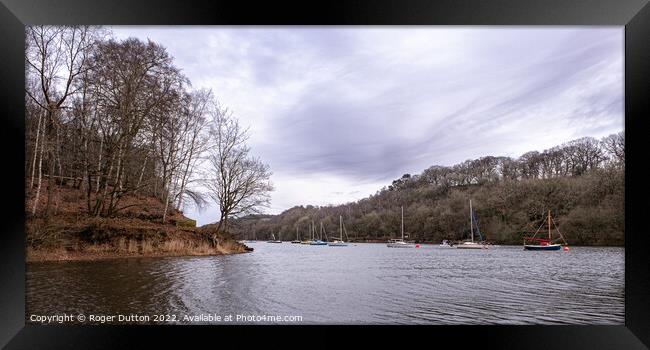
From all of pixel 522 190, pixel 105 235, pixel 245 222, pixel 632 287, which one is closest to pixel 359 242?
pixel 522 190

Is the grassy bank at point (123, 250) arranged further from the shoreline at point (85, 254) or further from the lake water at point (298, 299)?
the lake water at point (298, 299)

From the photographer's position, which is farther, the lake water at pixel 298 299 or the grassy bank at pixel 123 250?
the grassy bank at pixel 123 250

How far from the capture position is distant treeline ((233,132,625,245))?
18.6 meters

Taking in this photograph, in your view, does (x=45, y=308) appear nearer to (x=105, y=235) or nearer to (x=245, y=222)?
(x=105, y=235)

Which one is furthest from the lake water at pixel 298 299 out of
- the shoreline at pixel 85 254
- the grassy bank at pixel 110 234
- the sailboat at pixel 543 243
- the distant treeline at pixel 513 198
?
the sailboat at pixel 543 243

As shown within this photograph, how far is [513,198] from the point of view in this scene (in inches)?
982

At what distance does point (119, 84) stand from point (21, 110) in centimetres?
615

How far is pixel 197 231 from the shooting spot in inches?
558

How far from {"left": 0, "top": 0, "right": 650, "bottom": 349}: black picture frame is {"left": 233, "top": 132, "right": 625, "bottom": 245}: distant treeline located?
10.6 meters
